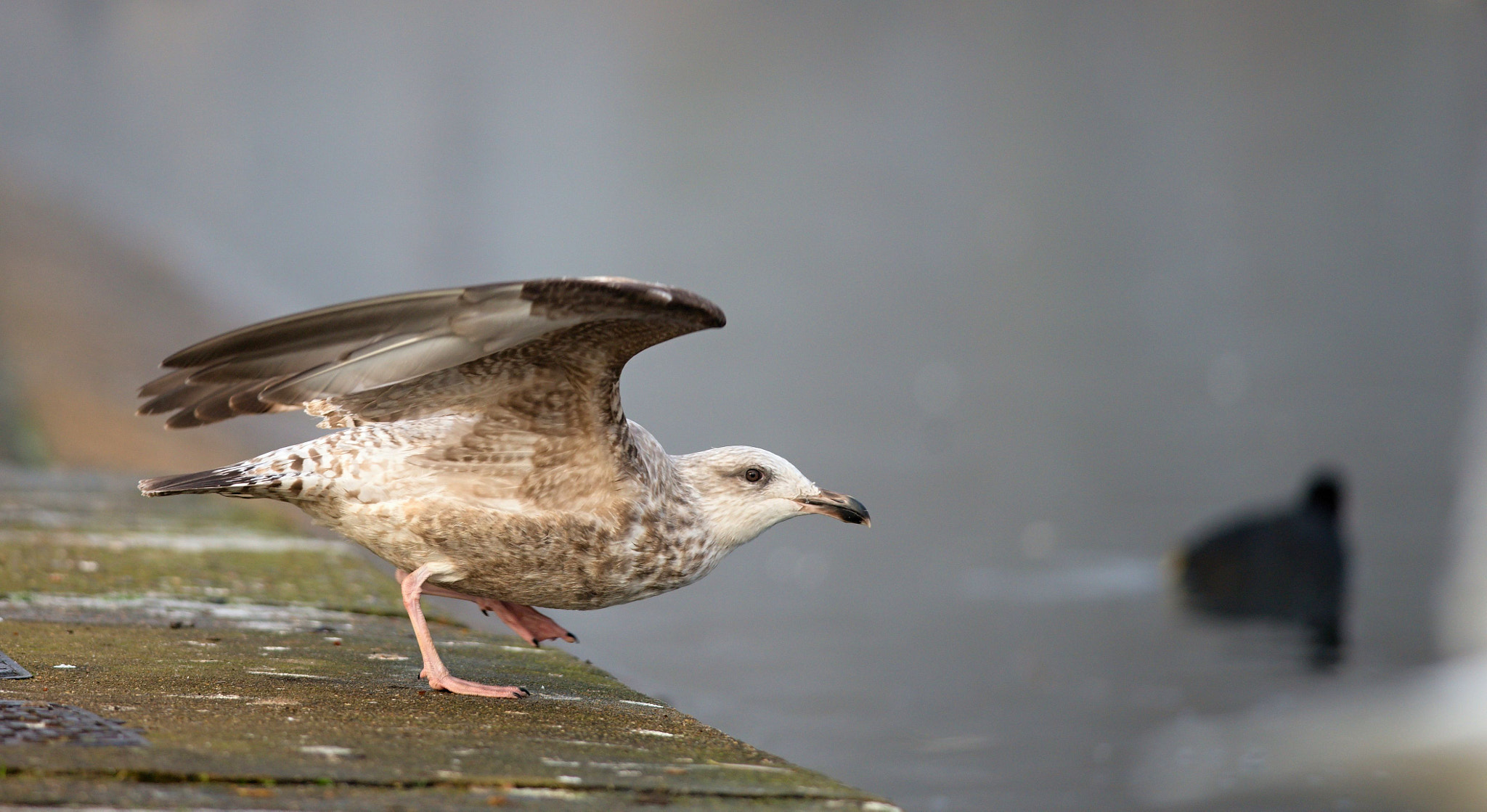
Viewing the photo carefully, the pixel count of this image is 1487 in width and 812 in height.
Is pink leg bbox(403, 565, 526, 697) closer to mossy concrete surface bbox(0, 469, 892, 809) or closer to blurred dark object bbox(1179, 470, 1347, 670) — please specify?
mossy concrete surface bbox(0, 469, 892, 809)

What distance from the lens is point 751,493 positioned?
471 centimetres

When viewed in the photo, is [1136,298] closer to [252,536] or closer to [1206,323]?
[1206,323]

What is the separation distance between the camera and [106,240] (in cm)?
3800

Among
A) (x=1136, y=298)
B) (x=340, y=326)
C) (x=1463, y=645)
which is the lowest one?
(x=340, y=326)

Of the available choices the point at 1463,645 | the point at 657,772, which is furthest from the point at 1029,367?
the point at 657,772

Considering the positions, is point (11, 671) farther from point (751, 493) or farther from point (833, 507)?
point (833, 507)

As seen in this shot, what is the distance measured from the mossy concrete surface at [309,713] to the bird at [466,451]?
0.99 feet

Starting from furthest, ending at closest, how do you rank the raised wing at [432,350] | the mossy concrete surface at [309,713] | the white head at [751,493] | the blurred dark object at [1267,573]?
the blurred dark object at [1267,573] → the white head at [751,493] → the raised wing at [432,350] → the mossy concrete surface at [309,713]

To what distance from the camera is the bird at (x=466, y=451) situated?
157 inches

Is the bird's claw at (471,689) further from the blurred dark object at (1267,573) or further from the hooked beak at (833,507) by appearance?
the blurred dark object at (1267,573)

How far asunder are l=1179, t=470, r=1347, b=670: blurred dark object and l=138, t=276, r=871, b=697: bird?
10520 millimetres

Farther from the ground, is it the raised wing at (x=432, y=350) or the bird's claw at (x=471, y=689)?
the raised wing at (x=432, y=350)

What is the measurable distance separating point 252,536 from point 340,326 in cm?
360

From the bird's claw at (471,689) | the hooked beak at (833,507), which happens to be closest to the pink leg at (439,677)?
the bird's claw at (471,689)
